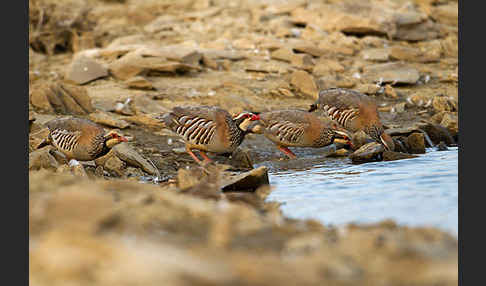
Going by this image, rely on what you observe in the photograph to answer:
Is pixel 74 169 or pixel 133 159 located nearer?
pixel 74 169

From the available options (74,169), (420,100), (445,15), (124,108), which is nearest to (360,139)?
(420,100)

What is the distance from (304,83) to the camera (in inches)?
454

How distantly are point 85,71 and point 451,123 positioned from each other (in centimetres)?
619

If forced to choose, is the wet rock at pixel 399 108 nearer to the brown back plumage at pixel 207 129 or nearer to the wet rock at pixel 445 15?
the brown back plumage at pixel 207 129

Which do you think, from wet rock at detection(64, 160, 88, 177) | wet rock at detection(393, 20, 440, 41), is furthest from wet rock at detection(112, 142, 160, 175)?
wet rock at detection(393, 20, 440, 41)

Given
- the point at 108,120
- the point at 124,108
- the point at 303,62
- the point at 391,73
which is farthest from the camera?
the point at 303,62

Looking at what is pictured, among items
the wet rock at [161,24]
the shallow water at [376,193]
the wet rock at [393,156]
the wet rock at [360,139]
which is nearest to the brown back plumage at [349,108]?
the wet rock at [360,139]

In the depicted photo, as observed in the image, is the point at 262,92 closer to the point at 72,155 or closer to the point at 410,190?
the point at 72,155

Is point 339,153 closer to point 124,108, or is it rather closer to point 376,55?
point 124,108

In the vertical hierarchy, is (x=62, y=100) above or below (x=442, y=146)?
above

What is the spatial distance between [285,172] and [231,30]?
281 inches

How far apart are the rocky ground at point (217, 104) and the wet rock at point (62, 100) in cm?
2

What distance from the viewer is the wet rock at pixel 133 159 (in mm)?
7876

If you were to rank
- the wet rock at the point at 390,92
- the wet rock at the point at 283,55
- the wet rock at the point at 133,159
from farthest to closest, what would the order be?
the wet rock at the point at 283,55 < the wet rock at the point at 390,92 < the wet rock at the point at 133,159
